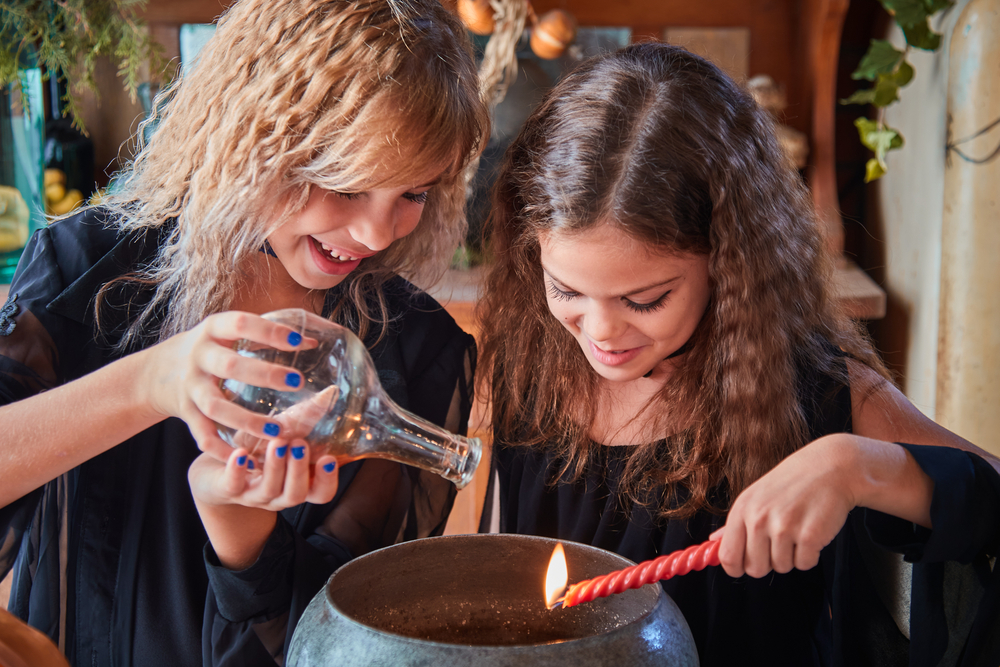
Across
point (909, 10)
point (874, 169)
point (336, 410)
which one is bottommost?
point (874, 169)

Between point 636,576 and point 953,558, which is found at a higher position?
point 636,576

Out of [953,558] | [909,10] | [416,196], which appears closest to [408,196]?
[416,196]

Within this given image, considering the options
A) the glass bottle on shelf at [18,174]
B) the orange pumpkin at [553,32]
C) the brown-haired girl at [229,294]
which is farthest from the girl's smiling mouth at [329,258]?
the orange pumpkin at [553,32]

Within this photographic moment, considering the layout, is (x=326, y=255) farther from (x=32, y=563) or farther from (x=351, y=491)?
(x=32, y=563)

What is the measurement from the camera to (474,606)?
67cm

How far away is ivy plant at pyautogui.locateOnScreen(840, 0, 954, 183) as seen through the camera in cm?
169

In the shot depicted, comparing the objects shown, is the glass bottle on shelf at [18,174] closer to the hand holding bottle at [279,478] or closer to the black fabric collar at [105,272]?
the black fabric collar at [105,272]

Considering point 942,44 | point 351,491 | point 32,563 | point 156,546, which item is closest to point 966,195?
point 942,44

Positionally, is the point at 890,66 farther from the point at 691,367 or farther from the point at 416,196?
the point at 416,196

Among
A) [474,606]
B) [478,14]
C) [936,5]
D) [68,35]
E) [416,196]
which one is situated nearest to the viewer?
[474,606]

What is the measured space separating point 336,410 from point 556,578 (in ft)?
0.63

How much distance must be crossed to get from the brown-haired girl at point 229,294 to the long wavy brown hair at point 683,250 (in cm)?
10

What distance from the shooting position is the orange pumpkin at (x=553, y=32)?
202 centimetres

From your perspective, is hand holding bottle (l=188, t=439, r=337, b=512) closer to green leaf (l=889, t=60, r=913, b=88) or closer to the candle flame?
the candle flame
